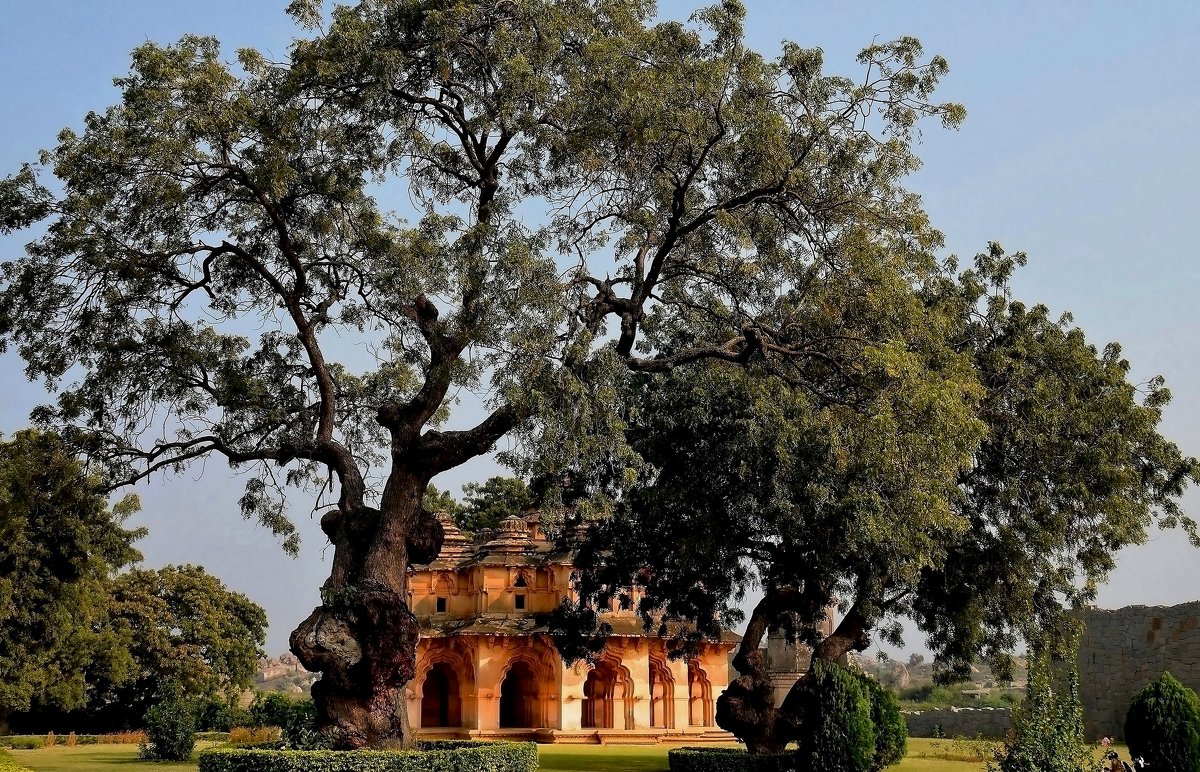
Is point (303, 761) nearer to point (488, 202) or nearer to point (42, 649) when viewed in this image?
point (488, 202)

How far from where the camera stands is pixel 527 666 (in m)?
34.9

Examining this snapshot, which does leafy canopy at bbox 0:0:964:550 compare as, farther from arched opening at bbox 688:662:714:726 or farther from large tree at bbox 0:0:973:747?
arched opening at bbox 688:662:714:726

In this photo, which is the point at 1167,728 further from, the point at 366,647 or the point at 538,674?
the point at 538,674

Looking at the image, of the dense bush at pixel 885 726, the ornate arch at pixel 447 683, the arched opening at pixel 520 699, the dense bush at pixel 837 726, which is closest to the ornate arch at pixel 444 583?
the ornate arch at pixel 447 683

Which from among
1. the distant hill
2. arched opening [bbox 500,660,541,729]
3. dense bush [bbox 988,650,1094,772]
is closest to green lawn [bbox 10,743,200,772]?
arched opening [bbox 500,660,541,729]

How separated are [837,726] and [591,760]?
9402mm

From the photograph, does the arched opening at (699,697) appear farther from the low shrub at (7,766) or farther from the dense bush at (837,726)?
the low shrub at (7,766)

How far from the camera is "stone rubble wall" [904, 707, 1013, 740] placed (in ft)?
98.2

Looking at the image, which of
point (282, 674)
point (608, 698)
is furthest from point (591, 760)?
point (282, 674)

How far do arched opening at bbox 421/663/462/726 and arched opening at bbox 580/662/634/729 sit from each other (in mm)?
4479

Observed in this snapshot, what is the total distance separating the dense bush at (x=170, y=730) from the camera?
2422 centimetres

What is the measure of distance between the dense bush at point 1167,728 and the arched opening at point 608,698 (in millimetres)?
18608

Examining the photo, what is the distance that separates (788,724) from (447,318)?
10.1 m

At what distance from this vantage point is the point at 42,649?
29.6 meters
